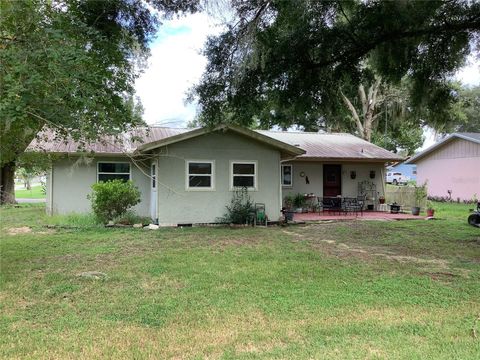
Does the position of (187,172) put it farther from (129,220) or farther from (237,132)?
(129,220)

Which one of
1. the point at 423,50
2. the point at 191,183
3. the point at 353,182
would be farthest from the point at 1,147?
the point at 353,182

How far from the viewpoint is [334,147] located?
17.8 metres

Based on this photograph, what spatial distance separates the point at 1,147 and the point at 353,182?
46.1 feet

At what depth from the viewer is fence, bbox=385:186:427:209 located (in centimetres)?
1753

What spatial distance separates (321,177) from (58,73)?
1382cm

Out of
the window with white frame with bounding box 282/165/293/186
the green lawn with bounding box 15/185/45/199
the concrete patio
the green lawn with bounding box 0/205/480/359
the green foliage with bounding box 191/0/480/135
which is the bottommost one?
the green lawn with bounding box 0/205/480/359

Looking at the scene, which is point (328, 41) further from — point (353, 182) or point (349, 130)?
point (349, 130)

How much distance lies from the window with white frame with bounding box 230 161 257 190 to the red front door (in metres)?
5.29

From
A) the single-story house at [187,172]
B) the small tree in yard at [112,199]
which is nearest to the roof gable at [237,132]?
the single-story house at [187,172]

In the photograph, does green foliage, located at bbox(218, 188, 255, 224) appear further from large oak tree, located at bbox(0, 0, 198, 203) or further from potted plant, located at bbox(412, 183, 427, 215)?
potted plant, located at bbox(412, 183, 427, 215)

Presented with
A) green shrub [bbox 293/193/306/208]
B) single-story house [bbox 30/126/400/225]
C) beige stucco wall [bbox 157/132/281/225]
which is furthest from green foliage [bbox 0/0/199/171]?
green shrub [bbox 293/193/306/208]

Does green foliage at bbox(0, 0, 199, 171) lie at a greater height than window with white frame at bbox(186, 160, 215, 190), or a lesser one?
greater

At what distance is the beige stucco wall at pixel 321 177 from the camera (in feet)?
55.1

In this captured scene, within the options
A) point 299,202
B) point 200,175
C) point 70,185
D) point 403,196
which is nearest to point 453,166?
point 403,196
